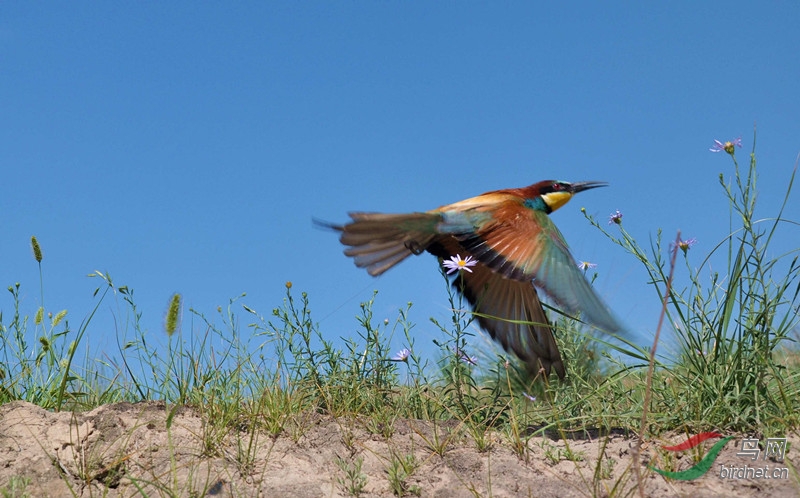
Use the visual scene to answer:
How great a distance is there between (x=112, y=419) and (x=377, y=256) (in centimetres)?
155

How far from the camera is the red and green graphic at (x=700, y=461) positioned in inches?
118

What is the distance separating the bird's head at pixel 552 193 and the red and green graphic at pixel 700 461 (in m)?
1.92

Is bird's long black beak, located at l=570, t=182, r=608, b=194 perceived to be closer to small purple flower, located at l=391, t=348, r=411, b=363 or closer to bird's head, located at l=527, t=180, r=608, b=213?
bird's head, located at l=527, t=180, r=608, b=213

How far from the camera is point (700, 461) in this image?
306 cm

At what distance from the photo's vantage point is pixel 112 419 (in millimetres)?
3352

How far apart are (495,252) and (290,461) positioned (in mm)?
1420

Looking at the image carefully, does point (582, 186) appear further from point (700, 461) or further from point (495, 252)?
point (700, 461)

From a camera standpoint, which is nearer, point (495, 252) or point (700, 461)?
point (700, 461)

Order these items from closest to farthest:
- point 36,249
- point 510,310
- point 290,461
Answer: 1. point 290,461
2. point 36,249
3. point 510,310

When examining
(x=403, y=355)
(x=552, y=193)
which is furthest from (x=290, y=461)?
(x=552, y=193)

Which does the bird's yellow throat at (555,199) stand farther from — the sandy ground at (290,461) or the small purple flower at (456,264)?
the sandy ground at (290,461)

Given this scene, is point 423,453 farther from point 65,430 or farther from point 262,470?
point 65,430

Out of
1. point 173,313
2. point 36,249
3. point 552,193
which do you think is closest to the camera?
point 173,313

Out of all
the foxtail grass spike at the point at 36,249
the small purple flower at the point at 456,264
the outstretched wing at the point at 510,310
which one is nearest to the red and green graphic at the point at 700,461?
the outstretched wing at the point at 510,310
